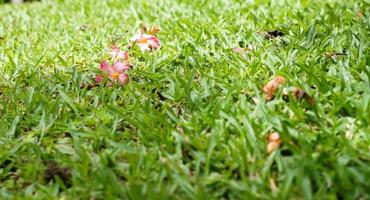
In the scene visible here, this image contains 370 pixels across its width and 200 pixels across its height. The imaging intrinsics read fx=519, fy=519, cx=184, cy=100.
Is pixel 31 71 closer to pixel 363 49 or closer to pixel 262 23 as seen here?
pixel 262 23

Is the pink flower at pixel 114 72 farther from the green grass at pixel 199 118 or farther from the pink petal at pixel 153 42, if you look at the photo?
the pink petal at pixel 153 42

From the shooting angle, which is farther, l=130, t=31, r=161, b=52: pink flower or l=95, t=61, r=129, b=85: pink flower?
l=130, t=31, r=161, b=52: pink flower

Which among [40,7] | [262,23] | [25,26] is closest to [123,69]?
[262,23]

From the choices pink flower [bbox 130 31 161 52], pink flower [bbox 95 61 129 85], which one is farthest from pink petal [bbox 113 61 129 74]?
pink flower [bbox 130 31 161 52]

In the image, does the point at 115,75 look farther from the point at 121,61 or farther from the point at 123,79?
A: the point at 121,61

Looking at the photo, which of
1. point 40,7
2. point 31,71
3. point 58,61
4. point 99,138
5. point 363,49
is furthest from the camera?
point 40,7

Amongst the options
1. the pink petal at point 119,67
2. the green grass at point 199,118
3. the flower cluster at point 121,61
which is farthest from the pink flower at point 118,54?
the pink petal at point 119,67

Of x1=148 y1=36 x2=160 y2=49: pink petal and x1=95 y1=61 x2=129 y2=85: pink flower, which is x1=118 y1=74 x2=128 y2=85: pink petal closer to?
x1=95 y1=61 x2=129 y2=85: pink flower
